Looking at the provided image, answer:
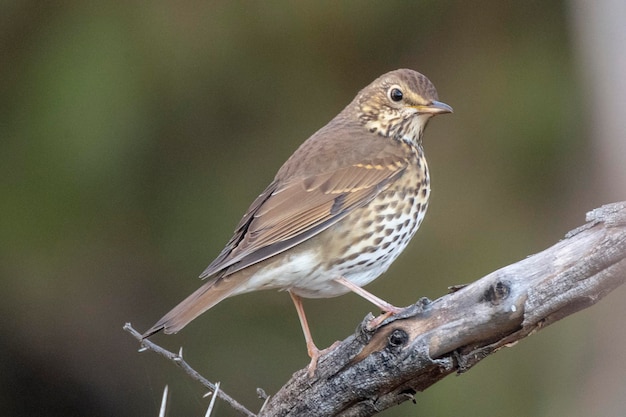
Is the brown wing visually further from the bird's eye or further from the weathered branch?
the weathered branch

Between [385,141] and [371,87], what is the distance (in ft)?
0.93

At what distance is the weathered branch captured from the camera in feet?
9.50

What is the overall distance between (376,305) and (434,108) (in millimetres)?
890

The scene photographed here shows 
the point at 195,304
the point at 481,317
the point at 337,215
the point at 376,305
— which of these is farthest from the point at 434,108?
the point at 481,317

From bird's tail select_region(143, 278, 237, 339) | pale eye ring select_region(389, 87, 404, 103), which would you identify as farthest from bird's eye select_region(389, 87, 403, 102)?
bird's tail select_region(143, 278, 237, 339)

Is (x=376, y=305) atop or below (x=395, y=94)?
below

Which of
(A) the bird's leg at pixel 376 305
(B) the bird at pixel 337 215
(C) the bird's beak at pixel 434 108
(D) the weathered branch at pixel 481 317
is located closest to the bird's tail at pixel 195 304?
(B) the bird at pixel 337 215

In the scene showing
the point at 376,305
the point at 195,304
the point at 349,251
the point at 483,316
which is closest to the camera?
the point at 483,316

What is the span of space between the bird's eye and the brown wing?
0.67 feet

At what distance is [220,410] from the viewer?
535 centimetres

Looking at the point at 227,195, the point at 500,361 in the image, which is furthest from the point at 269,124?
the point at 500,361

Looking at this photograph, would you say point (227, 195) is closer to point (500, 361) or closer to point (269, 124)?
point (269, 124)

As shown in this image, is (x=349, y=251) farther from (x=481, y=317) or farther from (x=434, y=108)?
(x=481, y=317)

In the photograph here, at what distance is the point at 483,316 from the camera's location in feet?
9.57
